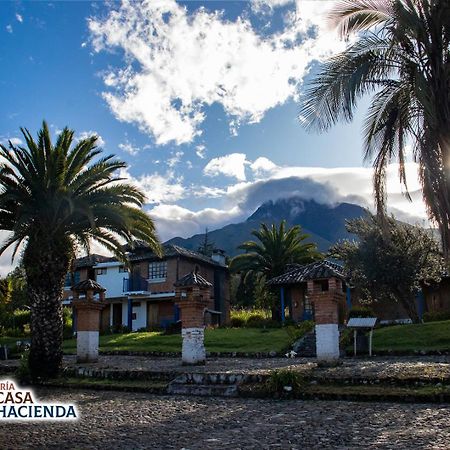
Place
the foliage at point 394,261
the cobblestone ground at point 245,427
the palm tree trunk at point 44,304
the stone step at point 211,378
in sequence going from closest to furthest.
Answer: the cobblestone ground at point 245,427, the stone step at point 211,378, the palm tree trunk at point 44,304, the foliage at point 394,261

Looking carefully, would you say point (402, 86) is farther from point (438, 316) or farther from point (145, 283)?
point (145, 283)

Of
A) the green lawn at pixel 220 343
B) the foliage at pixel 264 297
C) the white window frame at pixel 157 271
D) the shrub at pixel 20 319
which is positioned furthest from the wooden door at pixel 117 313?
the green lawn at pixel 220 343

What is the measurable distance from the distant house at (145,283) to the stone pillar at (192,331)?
68.6ft

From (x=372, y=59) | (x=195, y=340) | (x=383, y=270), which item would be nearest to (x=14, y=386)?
(x=195, y=340)

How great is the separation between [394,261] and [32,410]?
20.6 m

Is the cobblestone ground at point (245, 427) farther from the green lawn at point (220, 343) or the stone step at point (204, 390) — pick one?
the green lawn at point (220, 343)

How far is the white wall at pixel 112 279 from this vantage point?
39844mm

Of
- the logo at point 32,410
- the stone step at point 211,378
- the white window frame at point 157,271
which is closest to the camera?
the logo at point 32,410

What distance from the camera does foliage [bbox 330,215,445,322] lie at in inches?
1036

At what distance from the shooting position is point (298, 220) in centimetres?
17275

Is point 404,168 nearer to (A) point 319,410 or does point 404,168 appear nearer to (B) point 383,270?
(A) point 319,410

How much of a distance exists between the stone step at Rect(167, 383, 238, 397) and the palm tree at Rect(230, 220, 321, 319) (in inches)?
1049

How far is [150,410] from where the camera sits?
384 inches

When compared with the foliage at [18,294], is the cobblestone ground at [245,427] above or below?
below
